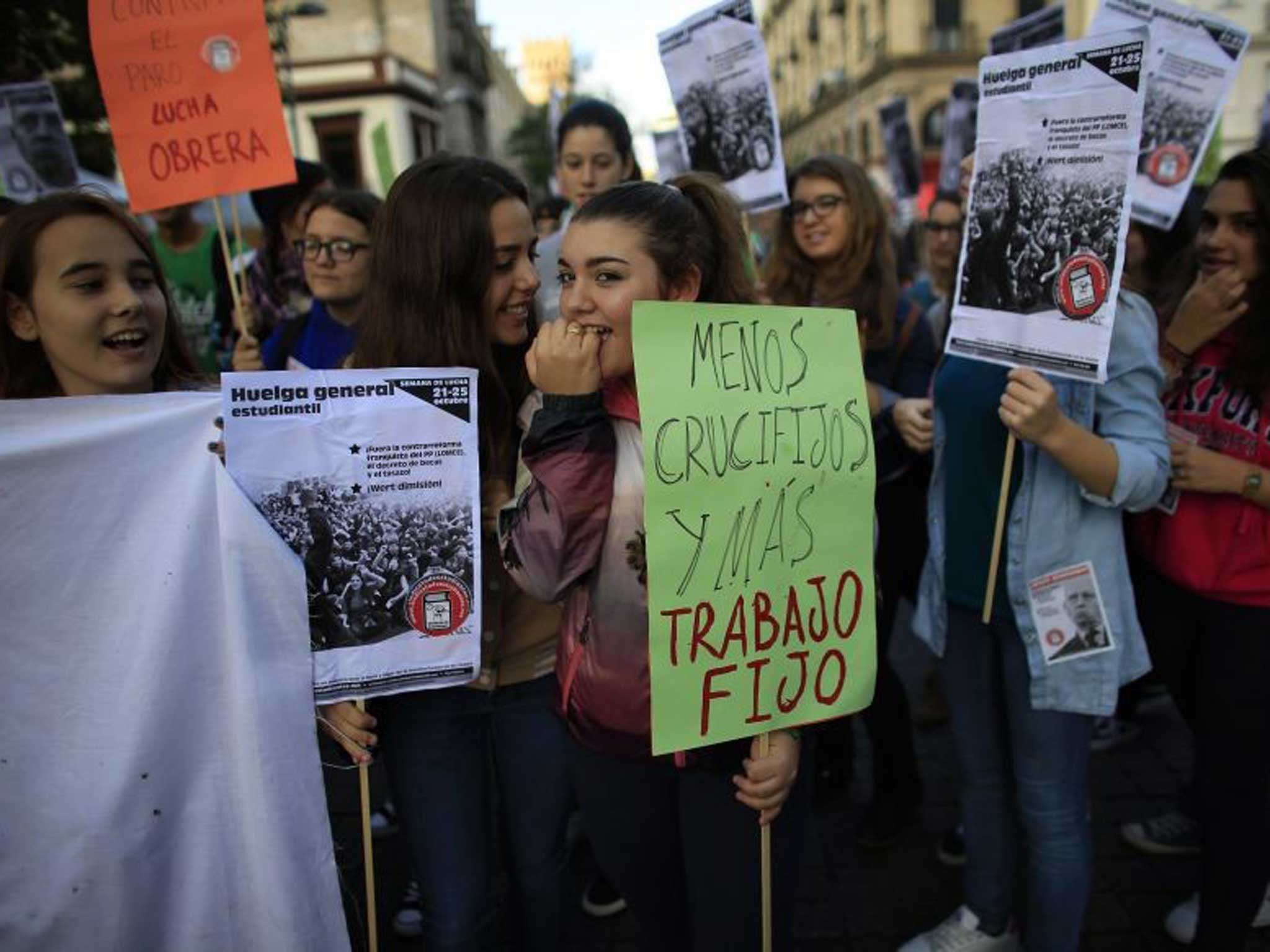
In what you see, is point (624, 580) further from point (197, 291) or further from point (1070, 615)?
point (197, 291)

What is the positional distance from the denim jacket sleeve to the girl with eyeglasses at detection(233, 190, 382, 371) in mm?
2261

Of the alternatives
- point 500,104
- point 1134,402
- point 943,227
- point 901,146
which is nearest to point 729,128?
point 943,227

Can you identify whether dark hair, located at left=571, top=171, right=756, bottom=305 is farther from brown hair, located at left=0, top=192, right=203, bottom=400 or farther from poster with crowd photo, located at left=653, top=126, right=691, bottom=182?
poster with crowd photo, located at left=653, top=126, right=691, bottom=182

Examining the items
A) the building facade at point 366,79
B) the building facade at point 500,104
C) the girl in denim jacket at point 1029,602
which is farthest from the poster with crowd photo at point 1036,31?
the building facade at point 500,104

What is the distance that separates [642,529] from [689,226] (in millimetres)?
620

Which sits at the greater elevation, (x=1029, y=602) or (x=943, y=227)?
(x=943, y=227)

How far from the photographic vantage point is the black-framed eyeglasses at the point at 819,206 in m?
3.20

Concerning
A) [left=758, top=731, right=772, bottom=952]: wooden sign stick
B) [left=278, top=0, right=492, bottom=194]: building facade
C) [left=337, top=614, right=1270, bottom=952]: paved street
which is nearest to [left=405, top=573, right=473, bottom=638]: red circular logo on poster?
[left=758, top=731, right=772, bottom=952]: wooden sign stick

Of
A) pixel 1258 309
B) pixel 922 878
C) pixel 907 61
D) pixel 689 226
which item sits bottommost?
pixel 922 878

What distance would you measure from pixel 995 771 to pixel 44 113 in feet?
15.9

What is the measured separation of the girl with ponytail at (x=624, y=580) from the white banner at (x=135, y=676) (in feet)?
1.67

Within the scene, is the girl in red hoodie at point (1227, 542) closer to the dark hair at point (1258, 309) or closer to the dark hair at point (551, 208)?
the dark hair at point (1258, 309)

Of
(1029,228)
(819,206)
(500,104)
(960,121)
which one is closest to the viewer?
(1029,228)

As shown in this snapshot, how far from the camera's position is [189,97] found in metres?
2.45
